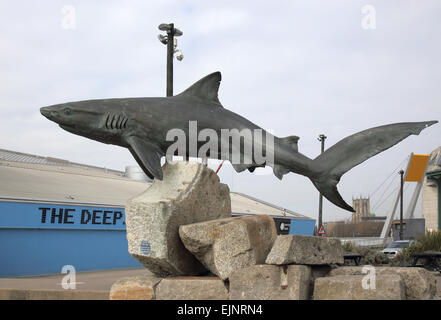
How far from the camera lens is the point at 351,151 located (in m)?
6.25

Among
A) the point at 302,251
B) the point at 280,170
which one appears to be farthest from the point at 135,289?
the point at 280,170

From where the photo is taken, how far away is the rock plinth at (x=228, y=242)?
604cm

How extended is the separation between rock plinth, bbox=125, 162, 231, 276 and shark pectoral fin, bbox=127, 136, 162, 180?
0.44 m

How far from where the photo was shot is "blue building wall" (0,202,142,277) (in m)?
13.4

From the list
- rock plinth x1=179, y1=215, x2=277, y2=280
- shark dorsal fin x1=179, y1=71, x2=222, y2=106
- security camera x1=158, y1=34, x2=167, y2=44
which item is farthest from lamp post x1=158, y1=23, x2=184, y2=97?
rock plinth x1=179, y1=215, x2=277, y2=280

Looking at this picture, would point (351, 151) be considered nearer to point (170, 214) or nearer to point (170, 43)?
point (170, 214)

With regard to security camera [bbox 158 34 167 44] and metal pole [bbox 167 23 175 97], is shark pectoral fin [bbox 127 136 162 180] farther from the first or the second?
security camera [bbox 158 34 167 44]

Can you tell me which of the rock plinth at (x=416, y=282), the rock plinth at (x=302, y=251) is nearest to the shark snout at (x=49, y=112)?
the rock plinth at (x=302, y=251)

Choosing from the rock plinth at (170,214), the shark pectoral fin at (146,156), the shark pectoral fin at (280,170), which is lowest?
the rock plinth at (170,214)

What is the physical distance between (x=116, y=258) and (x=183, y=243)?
10.4m

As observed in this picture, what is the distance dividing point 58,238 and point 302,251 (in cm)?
1063

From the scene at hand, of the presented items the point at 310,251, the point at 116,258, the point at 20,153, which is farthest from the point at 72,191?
the point at 310,251

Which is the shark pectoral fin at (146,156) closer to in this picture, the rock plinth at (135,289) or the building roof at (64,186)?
the rock plinth at (135,289)

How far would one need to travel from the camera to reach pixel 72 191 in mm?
17641
